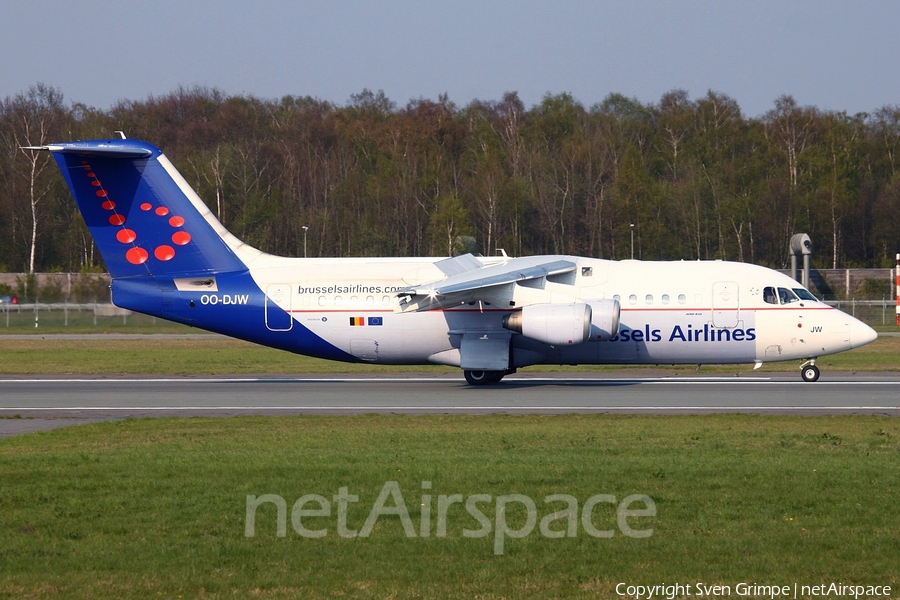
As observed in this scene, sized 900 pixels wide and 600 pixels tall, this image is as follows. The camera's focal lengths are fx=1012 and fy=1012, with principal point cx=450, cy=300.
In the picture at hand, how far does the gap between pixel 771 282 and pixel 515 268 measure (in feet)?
21.2

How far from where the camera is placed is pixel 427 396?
76.4ft

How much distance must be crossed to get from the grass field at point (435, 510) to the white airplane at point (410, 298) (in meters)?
8.68

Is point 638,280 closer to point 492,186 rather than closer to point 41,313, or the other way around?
point 41,313

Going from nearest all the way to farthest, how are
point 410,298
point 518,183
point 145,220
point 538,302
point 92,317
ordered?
1. point 410,298
2. point 538,302
3. point 145,220
4. point 92,317
5. point 518,183

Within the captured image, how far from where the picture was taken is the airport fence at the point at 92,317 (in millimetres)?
52281

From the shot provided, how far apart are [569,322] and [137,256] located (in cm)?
1100

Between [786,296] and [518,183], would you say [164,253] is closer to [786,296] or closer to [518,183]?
[786,296]

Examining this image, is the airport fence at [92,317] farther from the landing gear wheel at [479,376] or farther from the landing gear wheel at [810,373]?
the landing gear wheel at [479,376]

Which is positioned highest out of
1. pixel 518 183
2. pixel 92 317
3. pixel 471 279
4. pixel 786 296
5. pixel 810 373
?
pixel 518 183

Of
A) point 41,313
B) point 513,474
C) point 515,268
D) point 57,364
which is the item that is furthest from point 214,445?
point 41,313

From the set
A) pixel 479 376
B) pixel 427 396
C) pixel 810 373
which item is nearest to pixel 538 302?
pixel 479 376

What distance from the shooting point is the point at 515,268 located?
25.2 meters

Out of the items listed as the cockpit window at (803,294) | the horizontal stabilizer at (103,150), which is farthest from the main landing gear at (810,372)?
the horizontal stabilizer at (103,150)

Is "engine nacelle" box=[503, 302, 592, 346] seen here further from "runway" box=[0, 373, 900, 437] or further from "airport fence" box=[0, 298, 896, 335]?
"airport fence" box=[0, 298, 896, 335]
